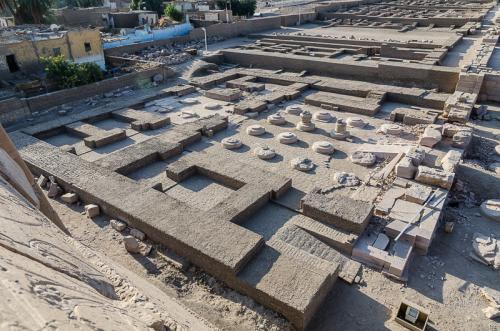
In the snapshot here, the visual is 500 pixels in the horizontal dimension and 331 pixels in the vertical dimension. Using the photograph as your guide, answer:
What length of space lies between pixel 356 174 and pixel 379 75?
7006mm

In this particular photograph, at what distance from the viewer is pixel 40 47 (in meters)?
14.3

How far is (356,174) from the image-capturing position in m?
7.65

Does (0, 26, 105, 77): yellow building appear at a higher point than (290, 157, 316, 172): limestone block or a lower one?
higher

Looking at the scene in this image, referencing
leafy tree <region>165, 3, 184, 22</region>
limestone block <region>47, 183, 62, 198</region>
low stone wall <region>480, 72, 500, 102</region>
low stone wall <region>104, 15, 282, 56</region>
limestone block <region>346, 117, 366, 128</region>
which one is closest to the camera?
limestone block <region>47, 183, 62, 198</region>

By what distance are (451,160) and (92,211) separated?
7.27 m

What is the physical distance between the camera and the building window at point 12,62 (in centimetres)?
1365

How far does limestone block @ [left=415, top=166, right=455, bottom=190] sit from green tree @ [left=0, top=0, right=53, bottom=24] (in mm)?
20810

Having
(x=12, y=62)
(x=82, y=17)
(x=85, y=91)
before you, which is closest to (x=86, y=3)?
(x=82, y=17)

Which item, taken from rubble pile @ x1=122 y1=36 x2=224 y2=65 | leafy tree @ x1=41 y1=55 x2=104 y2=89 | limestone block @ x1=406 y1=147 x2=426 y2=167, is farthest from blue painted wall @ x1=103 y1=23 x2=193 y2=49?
limestone block @ x1=406 y1=147 x2=426 y2=167

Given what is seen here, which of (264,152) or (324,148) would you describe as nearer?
(264,152)

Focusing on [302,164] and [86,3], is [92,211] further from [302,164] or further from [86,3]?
[86,3]

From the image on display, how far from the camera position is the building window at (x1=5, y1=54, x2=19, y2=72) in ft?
44.8

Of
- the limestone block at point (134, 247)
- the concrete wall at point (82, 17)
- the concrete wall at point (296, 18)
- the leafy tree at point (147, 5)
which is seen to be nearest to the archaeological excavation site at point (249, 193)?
the limestone block at point (134, 247)

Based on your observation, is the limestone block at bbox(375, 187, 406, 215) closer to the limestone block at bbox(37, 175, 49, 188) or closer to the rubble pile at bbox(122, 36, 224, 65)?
the limestone block at bbox(37, 175, 49, 188)
